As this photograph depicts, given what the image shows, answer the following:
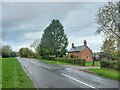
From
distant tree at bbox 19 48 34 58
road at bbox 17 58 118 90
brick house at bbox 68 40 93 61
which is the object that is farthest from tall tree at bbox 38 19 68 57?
distant tree at bbox 19 48 34 58

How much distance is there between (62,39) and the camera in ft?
240

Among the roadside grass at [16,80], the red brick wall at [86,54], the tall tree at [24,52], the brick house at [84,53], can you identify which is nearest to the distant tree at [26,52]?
the tall tree at [24,52]

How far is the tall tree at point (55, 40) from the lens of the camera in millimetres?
72125

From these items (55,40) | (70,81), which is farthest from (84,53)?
(70,81)

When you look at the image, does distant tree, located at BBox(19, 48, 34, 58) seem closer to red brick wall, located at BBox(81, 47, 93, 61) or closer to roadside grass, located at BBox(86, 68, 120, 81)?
red brick wall, located at BBox(81, 47, 93, 61)

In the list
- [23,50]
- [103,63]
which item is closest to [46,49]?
[103,63]

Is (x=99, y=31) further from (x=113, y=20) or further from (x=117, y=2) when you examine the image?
(x=117, y=2)

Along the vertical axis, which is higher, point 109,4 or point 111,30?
point 109,4

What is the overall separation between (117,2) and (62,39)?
167 feet

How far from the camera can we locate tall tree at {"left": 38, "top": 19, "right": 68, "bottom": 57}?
72125 millimetres

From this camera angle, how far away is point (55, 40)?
72875 mm

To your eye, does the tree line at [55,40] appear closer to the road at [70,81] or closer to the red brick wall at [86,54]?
the red brick wall at [86,54]

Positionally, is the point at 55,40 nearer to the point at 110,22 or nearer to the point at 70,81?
the point at 110,22

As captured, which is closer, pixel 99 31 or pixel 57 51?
pixel 99 31
